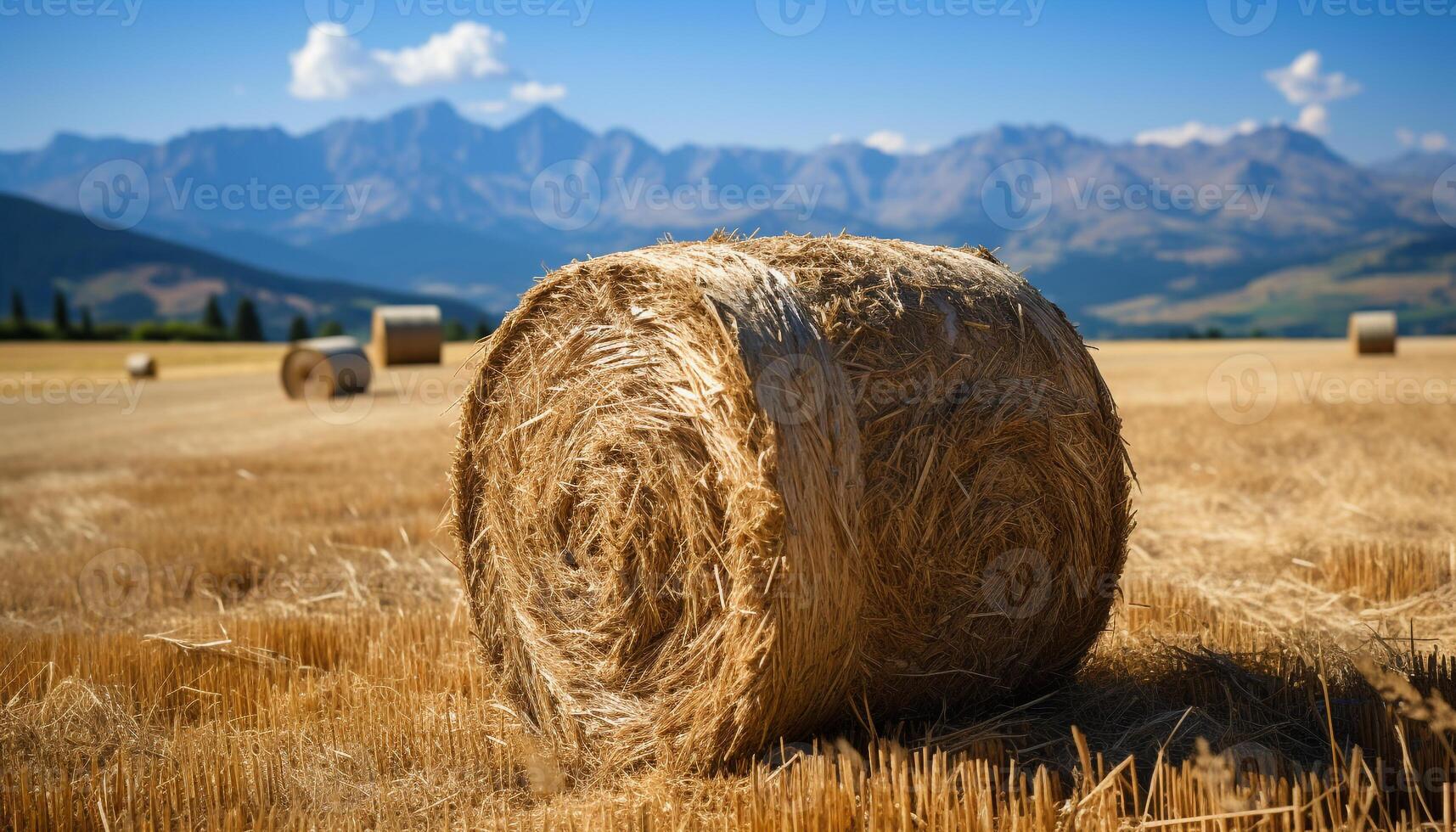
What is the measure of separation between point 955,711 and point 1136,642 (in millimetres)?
1445

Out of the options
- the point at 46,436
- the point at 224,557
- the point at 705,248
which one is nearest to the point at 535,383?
the point at 705,248

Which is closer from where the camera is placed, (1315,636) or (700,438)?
(700,438)

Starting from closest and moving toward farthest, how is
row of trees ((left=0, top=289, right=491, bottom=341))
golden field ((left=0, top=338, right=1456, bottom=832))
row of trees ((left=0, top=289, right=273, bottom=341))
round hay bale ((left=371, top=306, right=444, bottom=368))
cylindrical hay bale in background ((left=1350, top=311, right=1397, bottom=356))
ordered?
golden field ((left=0, top=338, right=1456, bottom=832)) < round hay bale ((left=371, top=306, right=444, bottom=368)) < cylindrical hay bale in background ((left=1350, top=311, right=1397, bottom=356)) < row of trees ((left=0, top=289, right=491, bottom=341)) < row of trees ((left=0, top=289, right=273, bottom=341))

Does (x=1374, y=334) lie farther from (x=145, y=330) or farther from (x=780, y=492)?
(x=145, y=330)

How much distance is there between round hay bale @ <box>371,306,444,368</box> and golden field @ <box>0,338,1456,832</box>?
1859 centimetres

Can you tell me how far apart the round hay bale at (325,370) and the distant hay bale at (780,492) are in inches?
876

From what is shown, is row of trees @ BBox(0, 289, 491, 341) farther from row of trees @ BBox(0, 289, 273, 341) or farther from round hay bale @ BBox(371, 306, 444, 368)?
round hay bale @ BBox(371, 306, 444, 368)

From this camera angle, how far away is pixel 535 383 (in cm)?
473

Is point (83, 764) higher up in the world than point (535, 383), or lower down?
lower down

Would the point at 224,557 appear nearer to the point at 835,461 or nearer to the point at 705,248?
the point at 705,248

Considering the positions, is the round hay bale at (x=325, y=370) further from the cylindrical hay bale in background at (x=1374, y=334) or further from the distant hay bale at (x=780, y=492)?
the cylindrical hay bale in background at (x=1374, y=334)

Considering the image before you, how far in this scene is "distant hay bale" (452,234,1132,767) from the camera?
3.78m

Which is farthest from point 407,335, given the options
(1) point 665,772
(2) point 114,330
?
(2) point 114,330

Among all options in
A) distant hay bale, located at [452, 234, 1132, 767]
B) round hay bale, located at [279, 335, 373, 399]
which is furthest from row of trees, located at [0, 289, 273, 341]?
distant hay bale, located at [452, 234, 1132, 767]
